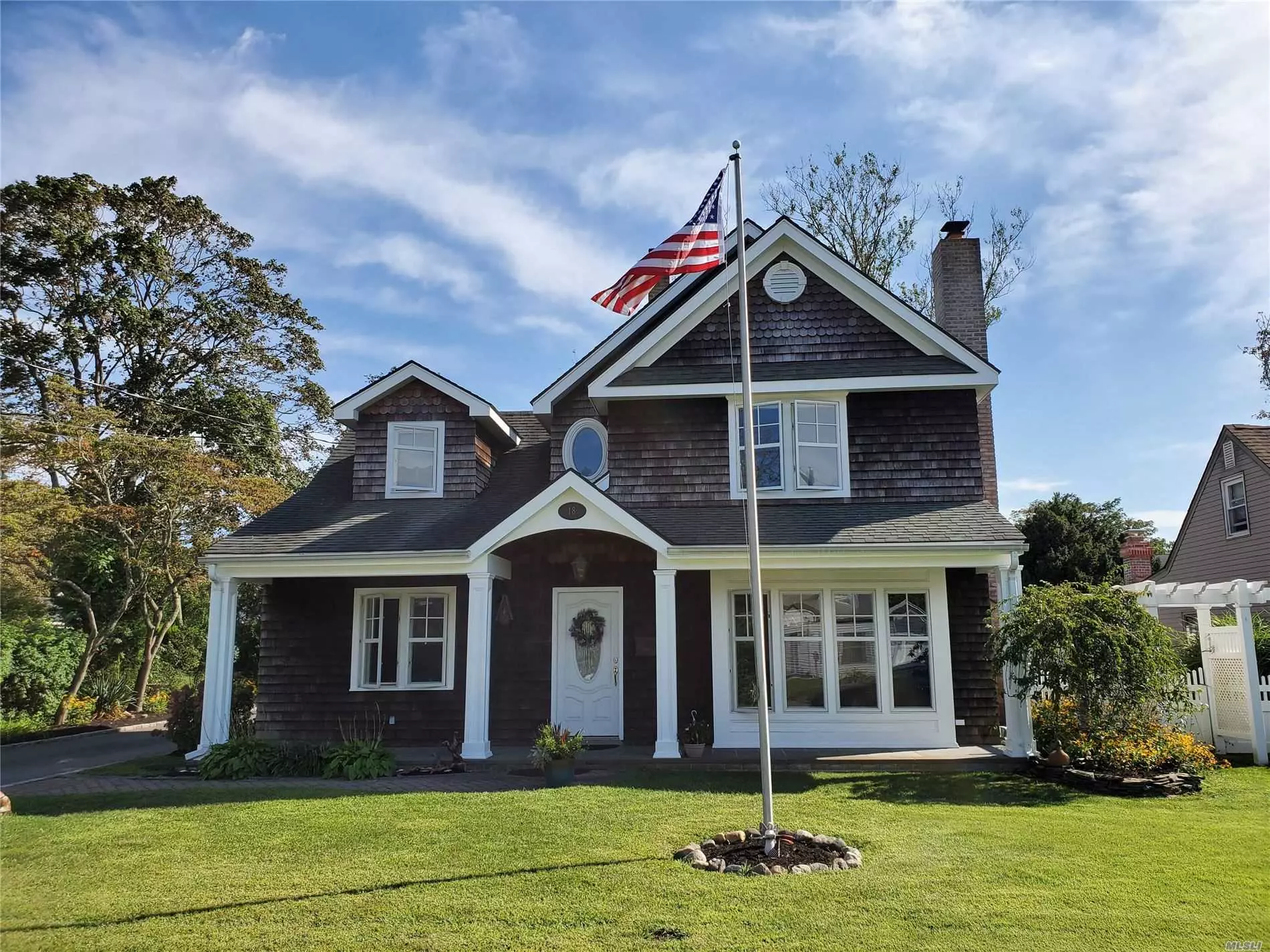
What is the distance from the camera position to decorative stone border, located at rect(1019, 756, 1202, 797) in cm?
964

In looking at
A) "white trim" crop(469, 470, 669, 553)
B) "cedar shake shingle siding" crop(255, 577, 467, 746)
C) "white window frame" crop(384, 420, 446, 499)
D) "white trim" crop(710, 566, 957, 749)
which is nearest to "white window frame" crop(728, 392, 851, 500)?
"white trim" crop(710, 566, 957, 749)

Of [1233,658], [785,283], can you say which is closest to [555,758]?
[785,283]

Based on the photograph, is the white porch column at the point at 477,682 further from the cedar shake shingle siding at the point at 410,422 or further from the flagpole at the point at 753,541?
the flagpole at the point at 753,541

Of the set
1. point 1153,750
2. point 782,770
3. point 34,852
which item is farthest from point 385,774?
point 1153,750

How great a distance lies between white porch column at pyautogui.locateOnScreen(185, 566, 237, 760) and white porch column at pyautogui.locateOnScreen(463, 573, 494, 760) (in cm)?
352

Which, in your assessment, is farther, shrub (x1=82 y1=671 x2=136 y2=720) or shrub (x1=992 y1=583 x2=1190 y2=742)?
shrub (x1=82 y1=671 x2=136 y2=720)

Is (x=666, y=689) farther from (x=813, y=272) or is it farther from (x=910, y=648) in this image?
(x=813, y=272)

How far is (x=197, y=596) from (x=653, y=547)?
1860 cm

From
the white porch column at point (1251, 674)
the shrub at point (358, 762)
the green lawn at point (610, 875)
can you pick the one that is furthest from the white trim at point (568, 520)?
the white porch column at point (1251, 674)

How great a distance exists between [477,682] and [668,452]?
15.2 ft

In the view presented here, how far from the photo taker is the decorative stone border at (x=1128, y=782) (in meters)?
9.64

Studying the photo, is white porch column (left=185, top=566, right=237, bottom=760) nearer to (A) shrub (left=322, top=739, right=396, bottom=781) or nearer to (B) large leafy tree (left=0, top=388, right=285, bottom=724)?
(A) shrub (left=322, top=739, right=396, bottom=781)

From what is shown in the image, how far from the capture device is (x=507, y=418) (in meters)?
17.3

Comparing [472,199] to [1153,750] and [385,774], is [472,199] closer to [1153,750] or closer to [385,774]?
[385,774]
